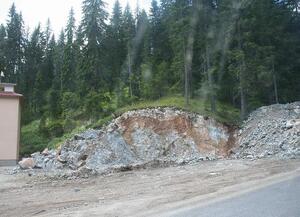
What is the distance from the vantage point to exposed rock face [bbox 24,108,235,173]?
2128 cm

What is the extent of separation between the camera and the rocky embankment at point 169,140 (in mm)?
20875

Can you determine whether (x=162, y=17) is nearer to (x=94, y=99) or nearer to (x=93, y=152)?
(x=94, y=99)

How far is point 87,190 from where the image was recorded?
12734 millimetres

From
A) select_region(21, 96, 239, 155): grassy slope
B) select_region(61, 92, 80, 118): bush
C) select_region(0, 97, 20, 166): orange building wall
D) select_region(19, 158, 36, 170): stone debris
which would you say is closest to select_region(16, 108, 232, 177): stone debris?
select_region(19, 158, 36, 170): stone debris

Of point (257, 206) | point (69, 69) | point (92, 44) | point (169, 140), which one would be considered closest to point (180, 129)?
point (169, 140)

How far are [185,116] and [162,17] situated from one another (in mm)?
30530

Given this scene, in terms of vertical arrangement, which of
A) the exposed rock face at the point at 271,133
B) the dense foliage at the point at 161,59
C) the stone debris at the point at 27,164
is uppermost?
the dense foliage at the point at 161,59

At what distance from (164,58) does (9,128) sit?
952 inches

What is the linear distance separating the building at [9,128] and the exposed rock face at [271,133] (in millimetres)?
14600

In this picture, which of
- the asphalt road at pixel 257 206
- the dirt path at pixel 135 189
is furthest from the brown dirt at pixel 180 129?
the asphalt road at pixel 257 206

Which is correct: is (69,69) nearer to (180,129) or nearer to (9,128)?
(9,128)

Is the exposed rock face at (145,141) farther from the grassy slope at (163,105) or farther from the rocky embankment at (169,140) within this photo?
the grassy slope at (163,105)

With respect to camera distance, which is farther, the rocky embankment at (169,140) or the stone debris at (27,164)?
the stone debris at (27,164)

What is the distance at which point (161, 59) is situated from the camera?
149 feet
